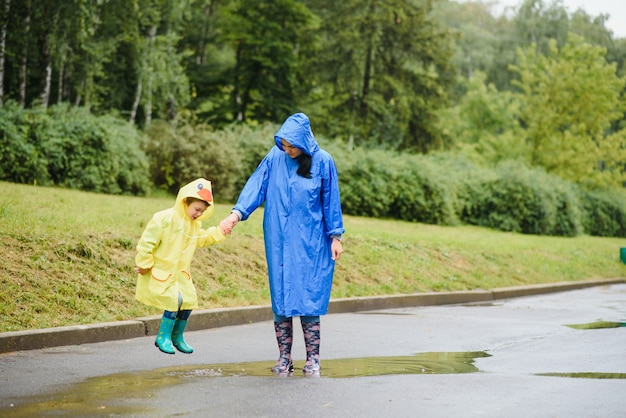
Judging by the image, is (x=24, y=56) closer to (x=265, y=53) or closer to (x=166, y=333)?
(x=265, y=53)

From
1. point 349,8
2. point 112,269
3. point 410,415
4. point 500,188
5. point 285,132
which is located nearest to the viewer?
point 410,415

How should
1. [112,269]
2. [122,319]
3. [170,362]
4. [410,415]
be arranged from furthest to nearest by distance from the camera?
[112,269]
[122,319]
[170,362]
[410,415]

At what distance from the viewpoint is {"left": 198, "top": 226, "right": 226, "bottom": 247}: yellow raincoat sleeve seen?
24.0 ft

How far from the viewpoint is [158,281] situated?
726 centimetres

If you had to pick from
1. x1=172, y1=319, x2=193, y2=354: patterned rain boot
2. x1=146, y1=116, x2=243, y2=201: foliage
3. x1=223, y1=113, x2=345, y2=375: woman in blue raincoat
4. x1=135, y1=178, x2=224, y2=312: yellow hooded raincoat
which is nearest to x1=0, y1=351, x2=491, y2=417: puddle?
x1=172, y1=319, x2=193, y2=354: patterned rain boot

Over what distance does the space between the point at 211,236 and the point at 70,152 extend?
16.5 metres

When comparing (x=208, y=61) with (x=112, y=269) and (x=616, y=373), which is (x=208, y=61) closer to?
(x=112, y=269)

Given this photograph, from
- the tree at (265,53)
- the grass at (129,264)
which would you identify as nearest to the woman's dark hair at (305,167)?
the grass at (129,264)

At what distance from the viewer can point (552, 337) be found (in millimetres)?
10211

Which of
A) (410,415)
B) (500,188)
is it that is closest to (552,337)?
(410,415)

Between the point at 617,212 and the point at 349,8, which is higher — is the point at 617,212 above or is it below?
below

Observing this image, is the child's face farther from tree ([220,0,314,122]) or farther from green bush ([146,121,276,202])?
tree ([220,0,314,122])

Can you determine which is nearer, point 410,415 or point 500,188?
→ point 410,415

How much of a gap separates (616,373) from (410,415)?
248cm
